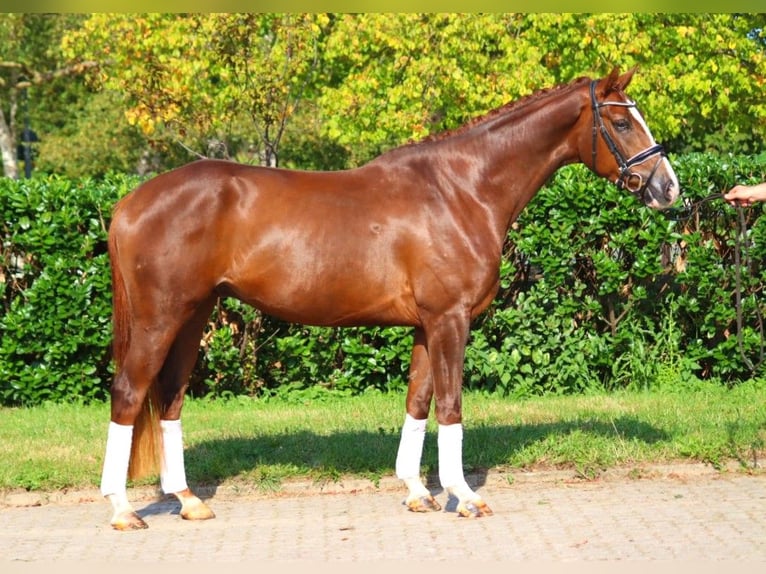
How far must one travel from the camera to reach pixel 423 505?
22.1 feet

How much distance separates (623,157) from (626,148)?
2.3 inches

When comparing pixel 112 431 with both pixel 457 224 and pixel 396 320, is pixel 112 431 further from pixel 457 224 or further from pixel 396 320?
pixel 457 224

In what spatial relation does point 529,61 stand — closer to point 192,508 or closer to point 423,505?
point 423,505

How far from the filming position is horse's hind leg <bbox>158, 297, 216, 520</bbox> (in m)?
6.59

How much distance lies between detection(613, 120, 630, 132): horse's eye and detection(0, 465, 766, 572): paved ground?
227 cm

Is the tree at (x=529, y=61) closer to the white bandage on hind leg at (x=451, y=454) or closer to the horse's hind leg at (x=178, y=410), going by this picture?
the horse's hind leg at (x=178, y=410)

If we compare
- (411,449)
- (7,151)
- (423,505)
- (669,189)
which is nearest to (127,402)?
(411,449)

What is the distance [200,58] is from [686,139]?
10.8m

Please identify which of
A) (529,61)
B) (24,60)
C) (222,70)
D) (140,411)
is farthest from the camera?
(24,60)

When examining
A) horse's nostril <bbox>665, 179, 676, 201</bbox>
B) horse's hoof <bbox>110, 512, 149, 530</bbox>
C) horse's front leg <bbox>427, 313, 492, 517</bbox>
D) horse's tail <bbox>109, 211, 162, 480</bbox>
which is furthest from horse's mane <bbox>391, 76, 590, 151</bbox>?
horse's hoof <bbox>110, 512, 149, 530</bbox>

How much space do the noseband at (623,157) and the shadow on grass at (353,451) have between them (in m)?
2.04

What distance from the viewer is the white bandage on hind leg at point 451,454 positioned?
257 inches

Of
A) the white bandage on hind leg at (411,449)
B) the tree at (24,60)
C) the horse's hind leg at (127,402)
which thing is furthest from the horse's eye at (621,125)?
the tree at (24,60)

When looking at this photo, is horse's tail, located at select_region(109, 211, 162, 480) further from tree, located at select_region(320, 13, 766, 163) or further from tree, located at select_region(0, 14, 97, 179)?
tree, located at select_region(0, 14, 97, 179)
